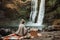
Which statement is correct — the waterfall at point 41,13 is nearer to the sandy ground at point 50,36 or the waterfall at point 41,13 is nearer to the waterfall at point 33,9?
the waterfall at point 33,9

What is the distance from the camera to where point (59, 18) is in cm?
766

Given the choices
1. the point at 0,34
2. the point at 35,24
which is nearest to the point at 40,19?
the point at 35,24

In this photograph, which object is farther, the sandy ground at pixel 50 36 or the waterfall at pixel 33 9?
the waterfall at pixel 33 9

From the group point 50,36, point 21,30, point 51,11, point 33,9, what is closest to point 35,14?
point 33,9

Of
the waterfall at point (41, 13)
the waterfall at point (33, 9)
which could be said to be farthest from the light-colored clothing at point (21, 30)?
the waterfall at point (41, 13)

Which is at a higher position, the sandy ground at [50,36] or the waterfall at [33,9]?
the waterfall at [33,9]

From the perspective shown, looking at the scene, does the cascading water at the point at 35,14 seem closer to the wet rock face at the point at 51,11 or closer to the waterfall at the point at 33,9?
the waterfall at the point at 33,9

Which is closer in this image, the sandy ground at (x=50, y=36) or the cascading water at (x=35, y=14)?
the sandy ground at (x=50, y=36)

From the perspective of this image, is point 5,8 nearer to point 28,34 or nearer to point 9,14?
point 9,14

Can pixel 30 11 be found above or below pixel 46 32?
above

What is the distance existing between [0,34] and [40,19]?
141 cm

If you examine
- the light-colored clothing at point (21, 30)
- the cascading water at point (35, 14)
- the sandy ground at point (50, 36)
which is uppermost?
the cascading water at point (35, 14)

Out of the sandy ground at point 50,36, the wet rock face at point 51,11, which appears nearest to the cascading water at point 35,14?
the wet rock face at point 51,11

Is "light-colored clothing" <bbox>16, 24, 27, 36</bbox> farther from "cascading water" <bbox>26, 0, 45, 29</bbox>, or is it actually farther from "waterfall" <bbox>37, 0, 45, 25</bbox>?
"waterfall" <bbox>37, 0, 45, 25</bbox>
